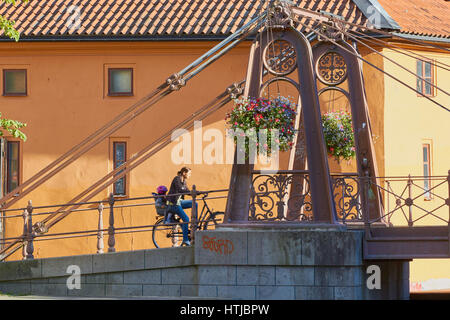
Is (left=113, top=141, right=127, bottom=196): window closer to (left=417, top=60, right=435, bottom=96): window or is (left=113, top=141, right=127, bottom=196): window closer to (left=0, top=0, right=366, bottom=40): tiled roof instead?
(left=0, top=0, right=366, bottom=40): tiled roof

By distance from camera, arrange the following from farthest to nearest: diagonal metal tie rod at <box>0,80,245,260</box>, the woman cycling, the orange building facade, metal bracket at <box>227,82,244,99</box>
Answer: the orange building facade < metal bracket at <box>227,82,244,99</box> < diagonal metal tie rod at <box>0,80,245,260</box> < the woman cycling

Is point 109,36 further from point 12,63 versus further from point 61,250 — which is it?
point 61,250

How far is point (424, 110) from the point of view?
87.8 ft

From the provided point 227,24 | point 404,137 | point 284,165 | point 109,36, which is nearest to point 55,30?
point 109,36

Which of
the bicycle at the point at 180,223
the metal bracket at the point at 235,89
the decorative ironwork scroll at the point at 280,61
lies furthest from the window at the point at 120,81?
the decorative ironwork scroll at the point at 280,61

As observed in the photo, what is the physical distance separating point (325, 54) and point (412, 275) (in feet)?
26.1

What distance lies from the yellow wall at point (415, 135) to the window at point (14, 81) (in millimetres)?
9003

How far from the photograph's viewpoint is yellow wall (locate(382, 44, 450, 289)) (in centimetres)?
2591

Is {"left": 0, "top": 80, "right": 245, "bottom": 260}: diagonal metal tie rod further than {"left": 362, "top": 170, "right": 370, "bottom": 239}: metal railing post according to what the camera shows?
Yes

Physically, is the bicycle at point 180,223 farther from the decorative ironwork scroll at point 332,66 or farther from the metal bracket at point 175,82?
the decorative ironwork scroll at point 332,66

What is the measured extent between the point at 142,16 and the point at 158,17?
1.38 feet

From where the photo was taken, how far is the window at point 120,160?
26.9 meters

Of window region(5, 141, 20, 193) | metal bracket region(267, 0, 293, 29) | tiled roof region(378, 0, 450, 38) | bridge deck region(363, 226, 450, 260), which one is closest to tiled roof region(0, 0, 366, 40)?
tiled roof region(378, 0, 450, 38)

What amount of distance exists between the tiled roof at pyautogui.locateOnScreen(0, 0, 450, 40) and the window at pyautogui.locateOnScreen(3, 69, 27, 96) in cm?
109
